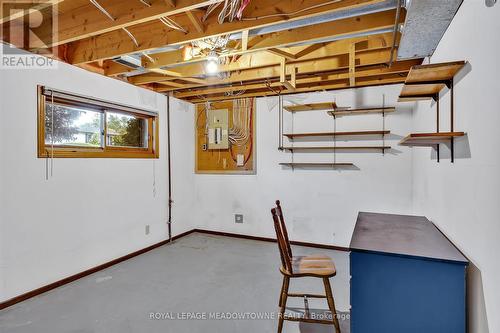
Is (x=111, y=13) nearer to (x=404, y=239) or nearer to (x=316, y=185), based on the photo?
(x=404, y=239)

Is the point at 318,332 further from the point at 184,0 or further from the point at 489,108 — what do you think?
the point at 184,0

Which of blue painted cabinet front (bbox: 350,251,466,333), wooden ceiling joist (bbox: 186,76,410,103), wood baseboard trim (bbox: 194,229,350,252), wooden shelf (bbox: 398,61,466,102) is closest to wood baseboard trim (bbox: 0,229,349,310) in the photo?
wood baseboard trim (bbox: 194,229,350,252)

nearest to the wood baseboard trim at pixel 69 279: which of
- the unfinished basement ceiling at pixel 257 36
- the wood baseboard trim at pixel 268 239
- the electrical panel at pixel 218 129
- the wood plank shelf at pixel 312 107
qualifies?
the wood baseboard trim at pixel 268 239

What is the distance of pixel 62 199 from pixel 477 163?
132 inches

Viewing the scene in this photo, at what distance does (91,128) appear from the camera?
10.8ft

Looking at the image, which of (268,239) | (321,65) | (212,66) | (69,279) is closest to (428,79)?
(321,65)

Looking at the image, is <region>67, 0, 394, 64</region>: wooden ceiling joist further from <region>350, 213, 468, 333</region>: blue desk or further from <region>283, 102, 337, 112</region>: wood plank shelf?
<region>283, 102, 337, 112</region>: wood plank shelf

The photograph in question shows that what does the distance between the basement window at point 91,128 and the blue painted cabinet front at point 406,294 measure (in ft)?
9.52

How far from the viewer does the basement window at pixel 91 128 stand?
2.78 metres

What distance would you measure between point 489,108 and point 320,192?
294 cm

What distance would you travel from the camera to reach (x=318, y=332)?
6.86 ft

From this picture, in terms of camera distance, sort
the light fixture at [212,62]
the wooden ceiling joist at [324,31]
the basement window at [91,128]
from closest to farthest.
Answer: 1. the wooden ceiling joist at [324,31]
2. the light fixture at [212,62]
3. the basement window at [91,128]
